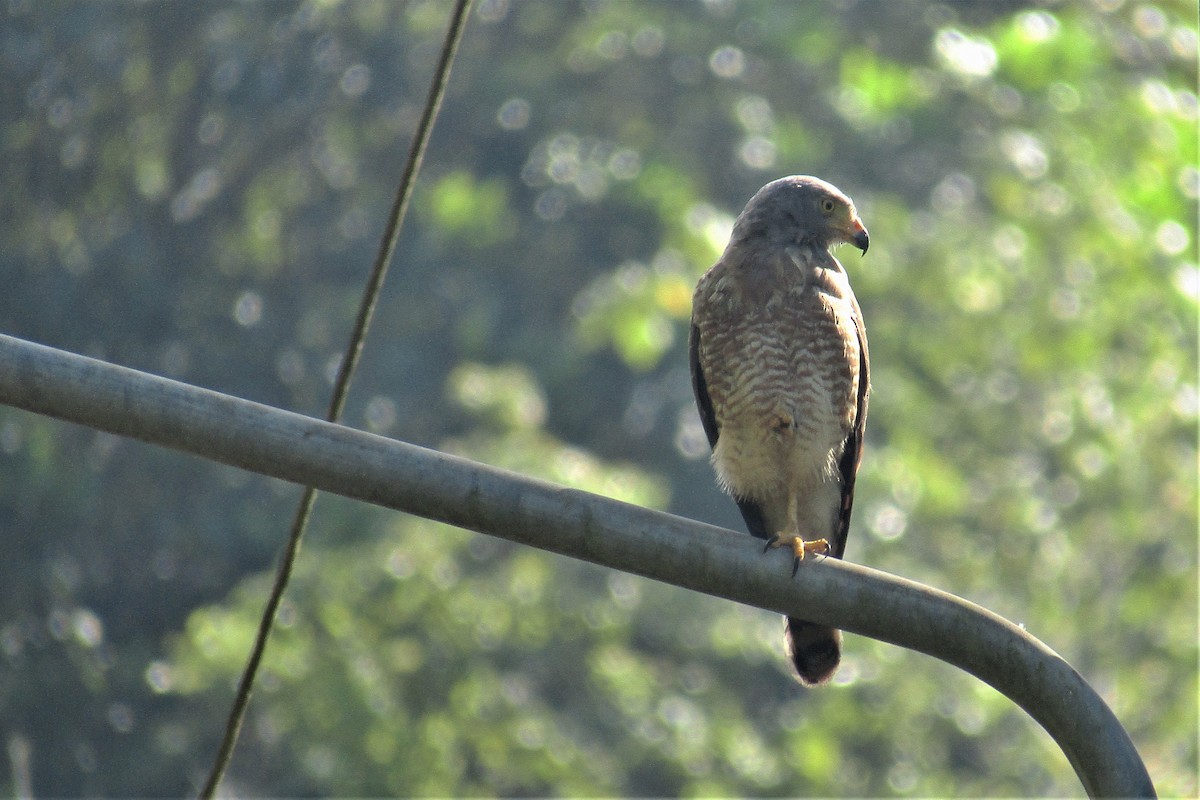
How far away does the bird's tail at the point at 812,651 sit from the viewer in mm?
4195

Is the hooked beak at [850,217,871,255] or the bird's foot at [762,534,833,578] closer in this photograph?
the bird's foot at [762,534,833,578]

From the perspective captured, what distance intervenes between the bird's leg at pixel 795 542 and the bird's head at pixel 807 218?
2.83ft

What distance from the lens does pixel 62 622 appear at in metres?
8.23

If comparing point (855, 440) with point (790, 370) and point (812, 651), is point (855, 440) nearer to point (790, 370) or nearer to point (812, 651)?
point (790, 370)

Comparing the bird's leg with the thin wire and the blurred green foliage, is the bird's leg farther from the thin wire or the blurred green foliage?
the blurred green foliage

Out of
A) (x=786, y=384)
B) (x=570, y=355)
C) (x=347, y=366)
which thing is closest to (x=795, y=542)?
(x=786, y=384)

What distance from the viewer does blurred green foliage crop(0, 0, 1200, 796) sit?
8.30 metres

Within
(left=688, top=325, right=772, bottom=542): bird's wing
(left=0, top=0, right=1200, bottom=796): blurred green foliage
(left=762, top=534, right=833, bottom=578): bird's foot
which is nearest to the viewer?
(left=762, top=534, right=833, bottom=578): bird's foot

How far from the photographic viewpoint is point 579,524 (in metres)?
2.43

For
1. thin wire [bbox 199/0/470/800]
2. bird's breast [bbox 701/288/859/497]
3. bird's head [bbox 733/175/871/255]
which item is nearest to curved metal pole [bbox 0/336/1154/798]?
thin wire [bbox 199/0/470/800]

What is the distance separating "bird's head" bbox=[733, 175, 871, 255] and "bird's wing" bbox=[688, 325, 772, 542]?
1.27 ft

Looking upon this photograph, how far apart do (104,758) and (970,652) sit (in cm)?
705

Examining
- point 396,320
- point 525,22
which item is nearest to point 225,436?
point 396,320

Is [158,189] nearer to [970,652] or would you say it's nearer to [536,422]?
[536,422]
